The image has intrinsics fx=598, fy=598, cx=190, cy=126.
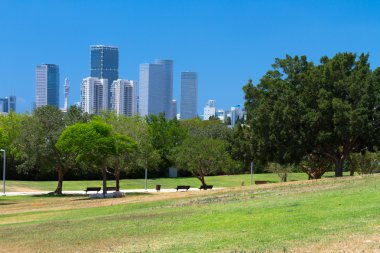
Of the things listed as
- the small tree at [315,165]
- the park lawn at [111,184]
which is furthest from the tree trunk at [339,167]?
the park lawn at [111,184]

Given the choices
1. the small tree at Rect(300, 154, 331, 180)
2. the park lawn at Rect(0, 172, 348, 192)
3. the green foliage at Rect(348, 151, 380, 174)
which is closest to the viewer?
the small tree at Rect(300, 154, 331, 180)

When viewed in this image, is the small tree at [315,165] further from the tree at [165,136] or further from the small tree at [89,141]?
the tree at [165,136]

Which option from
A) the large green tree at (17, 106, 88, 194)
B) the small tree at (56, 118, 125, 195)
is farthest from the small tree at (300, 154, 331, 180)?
the large green tree at (17, 106, 88, 194)

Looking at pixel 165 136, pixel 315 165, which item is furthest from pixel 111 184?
pixel 315 165

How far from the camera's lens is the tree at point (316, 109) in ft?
143

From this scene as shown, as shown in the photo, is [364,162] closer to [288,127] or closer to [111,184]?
[288,127]

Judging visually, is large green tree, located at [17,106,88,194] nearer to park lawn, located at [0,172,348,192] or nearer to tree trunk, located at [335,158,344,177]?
park lawn, located at [0,172,348,192]

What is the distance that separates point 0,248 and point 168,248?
6.82m

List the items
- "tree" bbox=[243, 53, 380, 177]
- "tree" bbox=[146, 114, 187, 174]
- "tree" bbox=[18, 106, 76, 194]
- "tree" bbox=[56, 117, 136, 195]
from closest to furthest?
"tree" bbox=[243, 53, 380, 177] < "tree" bbox=[56, 117, 136, 195] < "tree" bbox=[18, 106, 76, 194] < "tree" bbox=[146, 114, 187, 174]

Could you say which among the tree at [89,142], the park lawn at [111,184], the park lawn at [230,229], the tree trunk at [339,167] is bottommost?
the park lawn at [111,184]

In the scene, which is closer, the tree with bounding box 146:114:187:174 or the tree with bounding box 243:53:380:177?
the tree with bounding box 243:53:380:177

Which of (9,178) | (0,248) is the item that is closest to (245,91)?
(0,248)

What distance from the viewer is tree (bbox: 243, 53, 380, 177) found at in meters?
43.5

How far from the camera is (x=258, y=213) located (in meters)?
20.7
